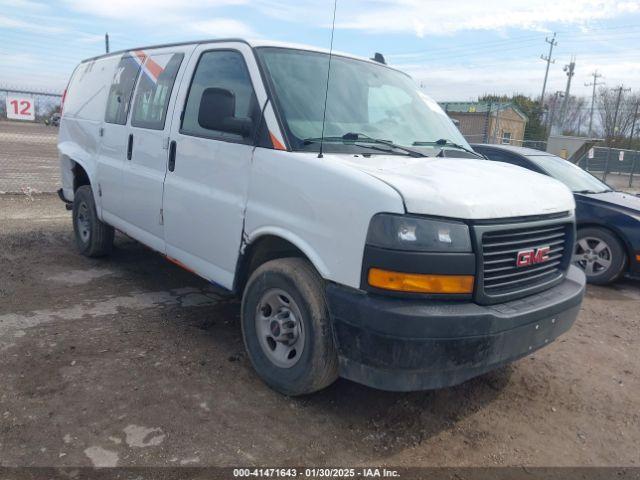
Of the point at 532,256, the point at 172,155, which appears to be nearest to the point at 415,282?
the point at 532,256

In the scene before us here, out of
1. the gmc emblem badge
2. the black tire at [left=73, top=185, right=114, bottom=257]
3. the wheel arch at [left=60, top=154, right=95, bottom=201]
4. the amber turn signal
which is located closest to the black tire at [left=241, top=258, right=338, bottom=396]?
the amber turn signal

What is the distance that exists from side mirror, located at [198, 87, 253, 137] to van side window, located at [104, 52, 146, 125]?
1.92 m

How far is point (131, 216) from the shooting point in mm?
4914

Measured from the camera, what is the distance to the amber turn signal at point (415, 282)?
104 inches

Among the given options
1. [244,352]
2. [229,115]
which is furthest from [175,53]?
[244,352]

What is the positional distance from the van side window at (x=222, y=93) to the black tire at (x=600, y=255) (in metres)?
4.81

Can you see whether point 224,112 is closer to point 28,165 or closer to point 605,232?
point 605,232

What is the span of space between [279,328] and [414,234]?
43.3 inches

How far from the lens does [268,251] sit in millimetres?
3484

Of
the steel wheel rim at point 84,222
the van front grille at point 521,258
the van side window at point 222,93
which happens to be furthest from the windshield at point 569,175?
the steel wheel rim at point 84,222

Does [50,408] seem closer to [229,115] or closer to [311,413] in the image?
[311,413]

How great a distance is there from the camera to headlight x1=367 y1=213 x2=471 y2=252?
2.64 m

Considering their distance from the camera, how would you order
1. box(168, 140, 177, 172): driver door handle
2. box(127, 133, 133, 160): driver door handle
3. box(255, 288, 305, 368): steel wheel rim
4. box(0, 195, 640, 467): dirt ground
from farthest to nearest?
box(127, 133, 133, 160): driver door handle → box(168, 140, 177, 172): driver door handle → box(255, 288, 305, 368): steel wheel rim → box(0, 195, 640, 467): dirt ground

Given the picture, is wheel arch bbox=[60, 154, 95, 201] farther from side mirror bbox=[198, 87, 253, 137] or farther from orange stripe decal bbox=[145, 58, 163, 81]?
side mirror bbox=[198, 87, 253, 137]
